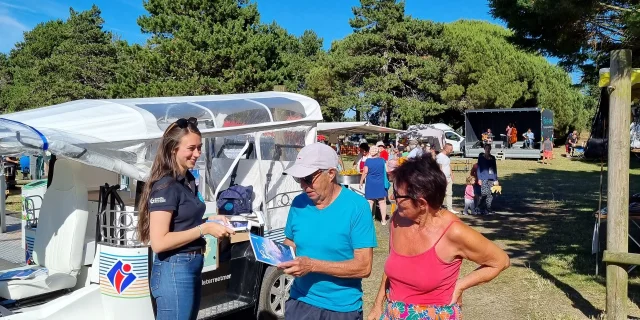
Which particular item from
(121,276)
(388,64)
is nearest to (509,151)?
(388,64)

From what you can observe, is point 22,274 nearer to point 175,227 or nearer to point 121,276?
point 121,276

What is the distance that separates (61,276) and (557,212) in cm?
1197

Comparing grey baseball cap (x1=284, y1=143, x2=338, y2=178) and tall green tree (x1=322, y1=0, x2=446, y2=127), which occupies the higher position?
tall green tree (x1=322, y1=0, x2=446, y2=127)

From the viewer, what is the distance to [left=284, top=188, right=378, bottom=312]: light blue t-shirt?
10.2 ft

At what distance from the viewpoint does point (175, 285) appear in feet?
10.6

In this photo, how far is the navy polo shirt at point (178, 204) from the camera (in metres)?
3.17

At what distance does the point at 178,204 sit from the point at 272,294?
289 cm

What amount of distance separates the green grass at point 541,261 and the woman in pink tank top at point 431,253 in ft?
12.2

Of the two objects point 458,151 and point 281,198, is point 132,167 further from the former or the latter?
point 458,151

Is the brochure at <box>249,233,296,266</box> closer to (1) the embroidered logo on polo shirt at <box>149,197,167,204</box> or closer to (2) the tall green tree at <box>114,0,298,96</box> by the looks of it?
(1) the embroidered logo on polo shirt at <box>149,197,167,204</box>

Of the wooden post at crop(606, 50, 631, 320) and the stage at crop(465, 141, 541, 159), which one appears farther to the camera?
the stage at crop(465, 141, 541, 159)

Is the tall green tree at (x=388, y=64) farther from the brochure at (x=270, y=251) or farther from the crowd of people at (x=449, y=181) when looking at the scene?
the brochure at (x=270, y=251)

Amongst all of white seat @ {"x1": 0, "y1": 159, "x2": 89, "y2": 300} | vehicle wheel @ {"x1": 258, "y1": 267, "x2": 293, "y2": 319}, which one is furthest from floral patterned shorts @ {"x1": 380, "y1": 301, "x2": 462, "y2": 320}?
white seat @ {"x1": 0, "y1": 159, "x2": 89, "y2": 300}

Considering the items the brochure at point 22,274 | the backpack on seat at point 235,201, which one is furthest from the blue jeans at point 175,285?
the backpack on seat at point 235,201
